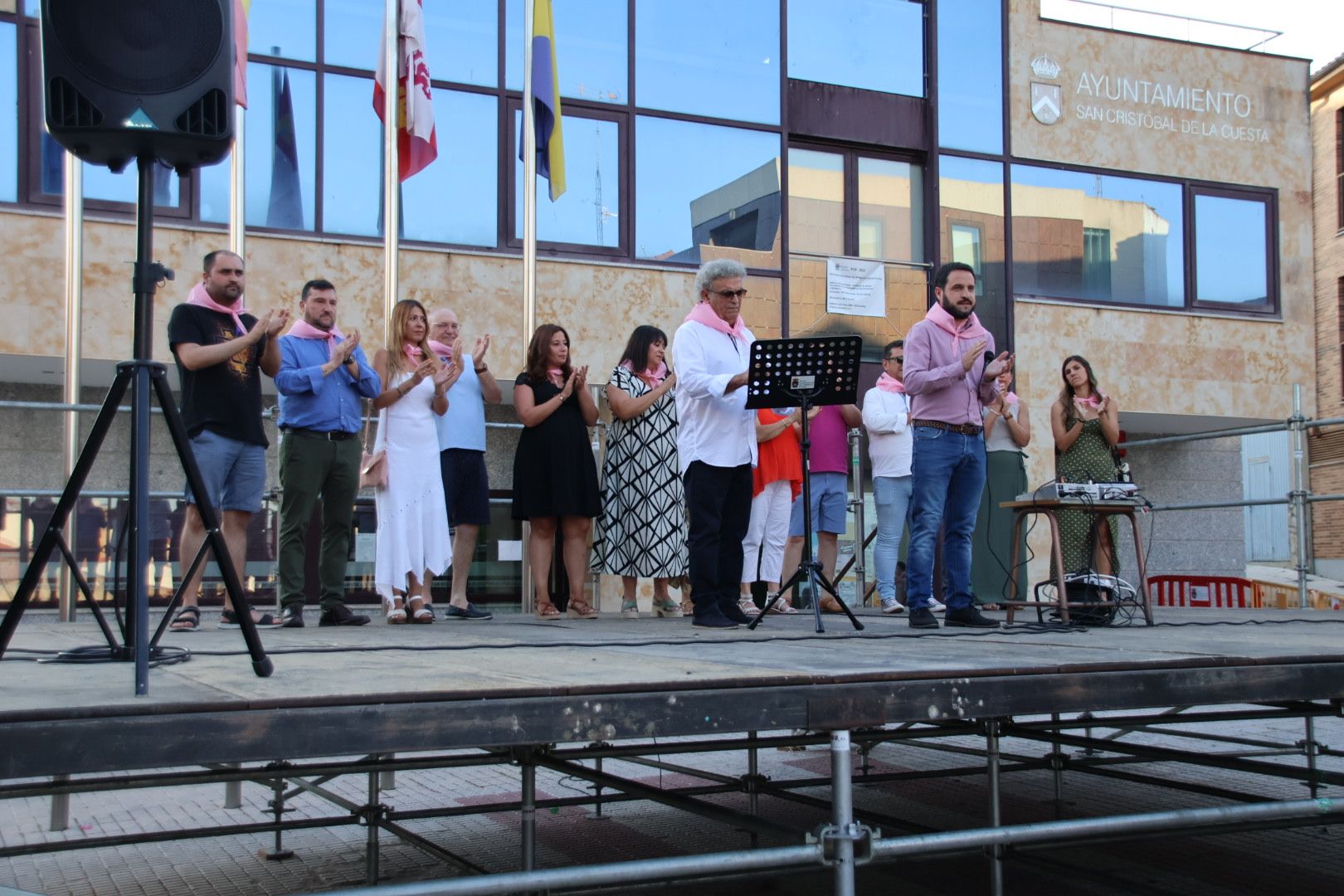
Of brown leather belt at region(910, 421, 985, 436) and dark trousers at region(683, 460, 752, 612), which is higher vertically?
brown leather belt at region(910, 421, 985, 436)

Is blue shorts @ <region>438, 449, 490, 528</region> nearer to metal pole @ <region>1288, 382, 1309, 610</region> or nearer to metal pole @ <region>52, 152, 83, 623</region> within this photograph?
metal pole @ <region>52, 152, 83, 623</region>

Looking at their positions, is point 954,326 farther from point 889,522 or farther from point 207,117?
point 207,117

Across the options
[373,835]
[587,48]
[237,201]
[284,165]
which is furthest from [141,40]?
[587,48]

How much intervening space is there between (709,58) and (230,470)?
31.8ft

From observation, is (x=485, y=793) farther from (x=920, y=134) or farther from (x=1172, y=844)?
(x=920, y=134)

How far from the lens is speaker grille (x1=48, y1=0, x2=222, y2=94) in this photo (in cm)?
309

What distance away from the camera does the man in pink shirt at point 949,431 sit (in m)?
6.20

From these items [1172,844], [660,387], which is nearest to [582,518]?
[660,387]

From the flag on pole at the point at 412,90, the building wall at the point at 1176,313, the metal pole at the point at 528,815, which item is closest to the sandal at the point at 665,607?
the flag on pole at the point at 412,90

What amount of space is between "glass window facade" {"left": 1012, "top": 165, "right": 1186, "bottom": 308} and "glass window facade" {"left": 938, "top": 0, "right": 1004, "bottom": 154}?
657mm

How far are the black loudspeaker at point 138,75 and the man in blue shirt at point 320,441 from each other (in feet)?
10.3

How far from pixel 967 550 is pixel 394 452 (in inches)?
116

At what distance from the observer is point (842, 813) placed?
3.21 meters

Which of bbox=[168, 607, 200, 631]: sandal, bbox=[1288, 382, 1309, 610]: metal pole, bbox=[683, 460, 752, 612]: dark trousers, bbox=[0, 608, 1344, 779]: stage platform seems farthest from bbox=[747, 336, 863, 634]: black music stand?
bbox=[1288, 382, 1309, 610]: metal pole
